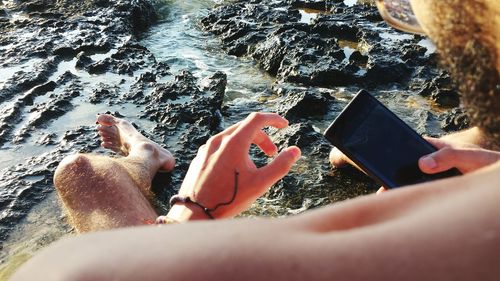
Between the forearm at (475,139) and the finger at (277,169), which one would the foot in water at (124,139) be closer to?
the finger at (277,169)

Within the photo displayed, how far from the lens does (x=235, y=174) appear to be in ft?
8.56

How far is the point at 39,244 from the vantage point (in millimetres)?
3441

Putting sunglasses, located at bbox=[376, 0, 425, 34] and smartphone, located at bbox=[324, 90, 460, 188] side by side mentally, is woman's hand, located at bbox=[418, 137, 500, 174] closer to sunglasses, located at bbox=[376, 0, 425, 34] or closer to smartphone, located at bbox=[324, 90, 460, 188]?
smartphone, located at bbox=[324, 90, 460, 188]

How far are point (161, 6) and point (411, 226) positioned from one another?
7.75 m

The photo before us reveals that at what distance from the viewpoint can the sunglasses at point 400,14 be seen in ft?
6.72

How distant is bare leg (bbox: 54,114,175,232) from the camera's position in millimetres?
3195

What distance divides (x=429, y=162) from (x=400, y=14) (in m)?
0.90

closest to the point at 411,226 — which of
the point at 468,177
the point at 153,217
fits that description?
the point at 468,177

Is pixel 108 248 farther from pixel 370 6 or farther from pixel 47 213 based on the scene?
pixel 370 6

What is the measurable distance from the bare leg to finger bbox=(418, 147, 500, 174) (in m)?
1.48

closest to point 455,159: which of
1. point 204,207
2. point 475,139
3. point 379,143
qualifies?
point 379,143

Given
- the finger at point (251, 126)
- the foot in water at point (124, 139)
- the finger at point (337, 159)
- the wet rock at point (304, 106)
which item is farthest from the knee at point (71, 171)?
the wet rock at point (304, 106)

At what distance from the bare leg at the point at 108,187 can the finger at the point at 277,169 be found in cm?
89

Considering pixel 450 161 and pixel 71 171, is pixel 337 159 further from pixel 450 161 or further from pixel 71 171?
pixel 71 171
